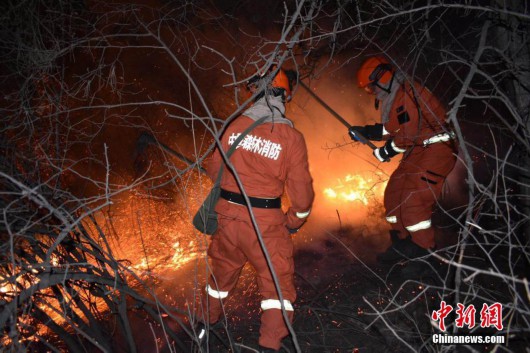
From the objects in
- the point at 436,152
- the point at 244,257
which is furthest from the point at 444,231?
the point at 244,257

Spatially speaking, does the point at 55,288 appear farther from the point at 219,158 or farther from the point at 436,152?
the point at 436,152

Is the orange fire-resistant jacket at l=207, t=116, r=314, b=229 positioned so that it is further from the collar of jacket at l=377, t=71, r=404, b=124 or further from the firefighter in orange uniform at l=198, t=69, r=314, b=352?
the collar of jacket at l=377, t=71, r=404, b=124

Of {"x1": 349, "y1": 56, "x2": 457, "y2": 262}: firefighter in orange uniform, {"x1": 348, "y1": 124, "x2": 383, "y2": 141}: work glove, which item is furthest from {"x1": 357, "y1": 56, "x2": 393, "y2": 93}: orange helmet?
{"x1": 348, "y1": 124, "x2": 383, "y2": 141}: work glove

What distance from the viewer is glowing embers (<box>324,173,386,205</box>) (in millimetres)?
6207

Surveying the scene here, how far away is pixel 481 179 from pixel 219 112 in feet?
16.4

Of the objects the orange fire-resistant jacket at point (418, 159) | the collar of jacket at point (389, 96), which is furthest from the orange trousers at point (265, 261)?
the collar of jacket at point (389, 96)

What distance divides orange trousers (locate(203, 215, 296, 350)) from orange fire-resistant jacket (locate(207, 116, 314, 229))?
0.35ft

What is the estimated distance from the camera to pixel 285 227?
3273 mm

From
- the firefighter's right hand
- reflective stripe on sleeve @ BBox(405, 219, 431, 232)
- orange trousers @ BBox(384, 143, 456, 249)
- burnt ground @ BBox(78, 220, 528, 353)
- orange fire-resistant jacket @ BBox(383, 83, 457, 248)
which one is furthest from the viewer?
the firefighter's right hand

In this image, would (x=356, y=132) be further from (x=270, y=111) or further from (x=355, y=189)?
(x=355, y=189)

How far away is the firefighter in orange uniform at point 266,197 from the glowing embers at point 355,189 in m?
3.28

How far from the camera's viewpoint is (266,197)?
9.95ft

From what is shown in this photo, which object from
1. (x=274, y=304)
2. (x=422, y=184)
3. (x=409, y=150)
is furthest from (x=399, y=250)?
(x=274, y=304)

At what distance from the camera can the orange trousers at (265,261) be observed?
2.97 m
